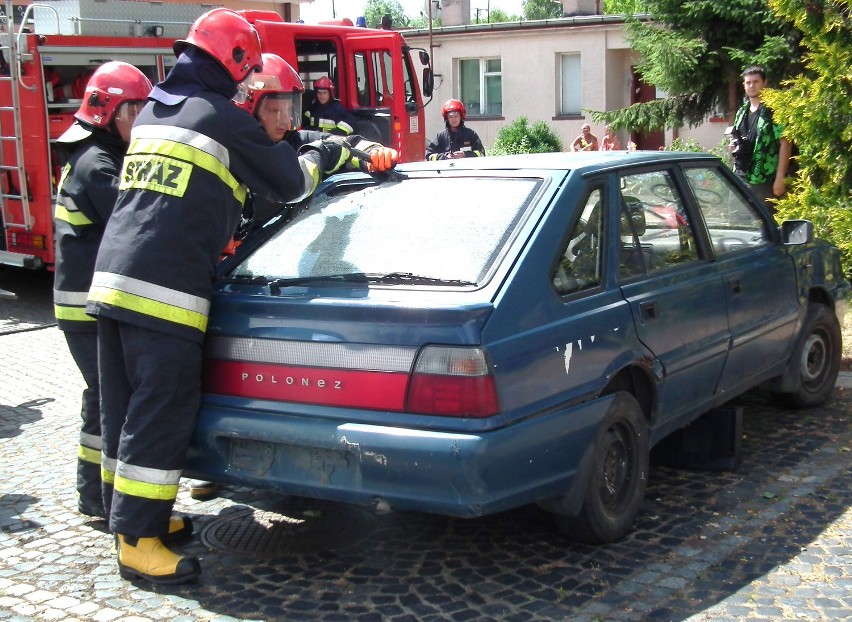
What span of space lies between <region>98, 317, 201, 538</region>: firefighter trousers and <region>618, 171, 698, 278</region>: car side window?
1.83 m

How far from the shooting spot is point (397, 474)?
375 cm

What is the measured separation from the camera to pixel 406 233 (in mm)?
4359

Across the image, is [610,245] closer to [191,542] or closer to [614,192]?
[614,192]

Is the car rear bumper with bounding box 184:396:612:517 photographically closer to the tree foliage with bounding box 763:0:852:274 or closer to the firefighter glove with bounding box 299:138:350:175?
the firefighter glove with bounding box 299:138:350:175

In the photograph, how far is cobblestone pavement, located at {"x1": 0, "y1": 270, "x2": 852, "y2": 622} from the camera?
156 inches

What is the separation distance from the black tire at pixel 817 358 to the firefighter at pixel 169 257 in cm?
342

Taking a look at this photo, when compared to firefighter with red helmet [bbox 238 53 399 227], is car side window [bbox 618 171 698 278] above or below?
below

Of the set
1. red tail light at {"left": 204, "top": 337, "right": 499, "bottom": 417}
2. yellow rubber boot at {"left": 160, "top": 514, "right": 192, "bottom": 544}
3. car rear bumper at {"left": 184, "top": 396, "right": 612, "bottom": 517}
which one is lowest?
yellow rubber boot at {"left": 160, "top": 514, "right": 192, "bottom": 544}

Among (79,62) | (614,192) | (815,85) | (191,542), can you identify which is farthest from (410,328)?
(79,62)

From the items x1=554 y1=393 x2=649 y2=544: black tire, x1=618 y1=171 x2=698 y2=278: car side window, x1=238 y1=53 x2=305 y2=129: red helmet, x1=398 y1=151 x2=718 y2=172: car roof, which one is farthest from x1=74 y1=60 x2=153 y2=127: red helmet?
x1=554 y1=393 x2=649 y2=544: black tire

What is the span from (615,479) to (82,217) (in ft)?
8.31

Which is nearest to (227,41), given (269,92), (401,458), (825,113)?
(269,92)

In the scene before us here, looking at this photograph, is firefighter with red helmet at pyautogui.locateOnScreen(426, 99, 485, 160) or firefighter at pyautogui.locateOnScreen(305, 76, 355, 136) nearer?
firefighter at pyautogui.locateOnScreen(305, 76, 355, 136)

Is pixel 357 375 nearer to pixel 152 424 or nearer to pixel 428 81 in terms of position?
pixel 152 424
